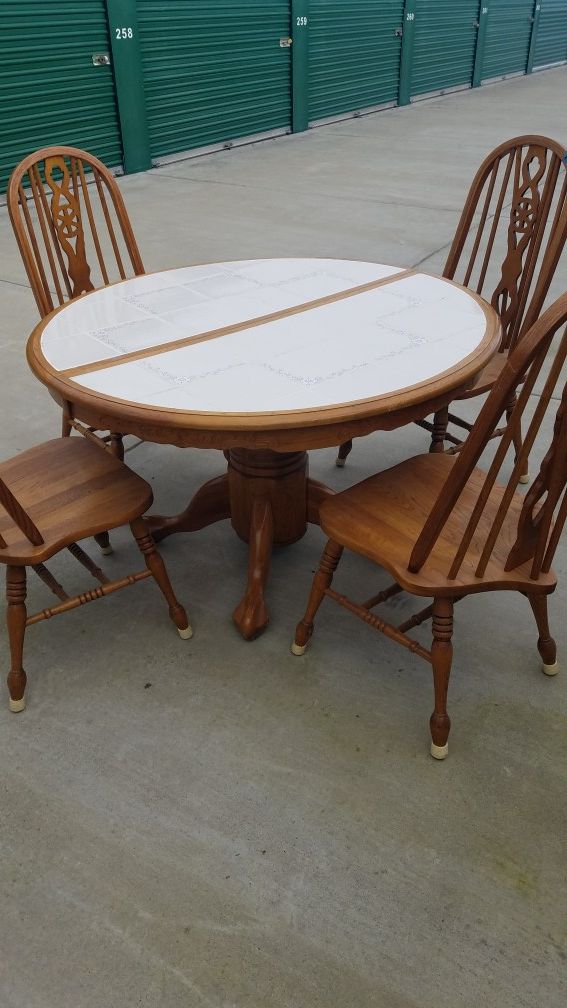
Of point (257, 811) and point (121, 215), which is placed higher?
point (121, 215)

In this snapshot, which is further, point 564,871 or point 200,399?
point 200,399

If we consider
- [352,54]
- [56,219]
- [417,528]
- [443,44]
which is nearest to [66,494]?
[417,528]

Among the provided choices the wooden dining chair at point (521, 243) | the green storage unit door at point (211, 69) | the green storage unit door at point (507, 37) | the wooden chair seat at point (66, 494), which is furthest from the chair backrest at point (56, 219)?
the green storage unit door at point (507, 37)

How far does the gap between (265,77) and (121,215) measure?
20.2 ft

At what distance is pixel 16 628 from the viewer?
1671mm

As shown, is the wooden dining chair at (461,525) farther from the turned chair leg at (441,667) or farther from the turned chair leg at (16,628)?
the turned chair leg at (16,628)

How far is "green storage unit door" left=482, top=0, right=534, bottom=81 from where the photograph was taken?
11617mm

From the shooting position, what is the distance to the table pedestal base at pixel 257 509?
75.1 inches

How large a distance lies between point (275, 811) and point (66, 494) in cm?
85

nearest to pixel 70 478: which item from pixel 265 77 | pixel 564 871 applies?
pixel 564 871

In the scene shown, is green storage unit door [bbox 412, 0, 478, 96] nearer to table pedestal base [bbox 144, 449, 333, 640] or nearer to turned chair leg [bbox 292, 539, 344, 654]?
table pedestal base [bbox 144, 449, 333, 640]

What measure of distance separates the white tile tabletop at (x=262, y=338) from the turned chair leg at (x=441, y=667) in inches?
18.1

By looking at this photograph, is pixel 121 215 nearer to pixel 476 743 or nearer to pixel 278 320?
pixel 278 320

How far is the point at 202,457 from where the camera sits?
2.69 metres
